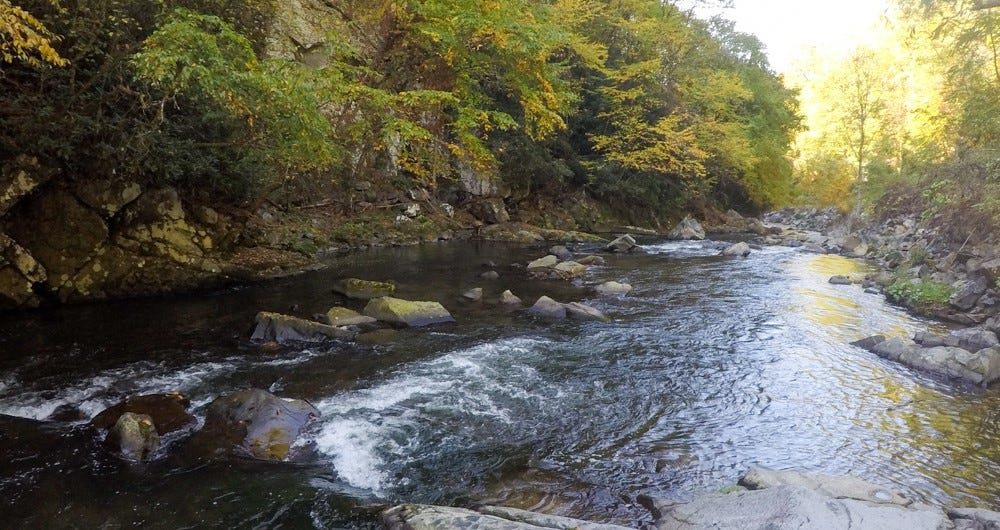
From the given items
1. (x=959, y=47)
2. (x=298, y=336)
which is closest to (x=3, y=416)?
(x=298, y=336)

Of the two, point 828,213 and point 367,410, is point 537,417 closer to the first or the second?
point 367,410

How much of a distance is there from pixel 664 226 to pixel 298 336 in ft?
78.6

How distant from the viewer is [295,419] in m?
5.45

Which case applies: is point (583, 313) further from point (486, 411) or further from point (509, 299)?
point (486, 411)

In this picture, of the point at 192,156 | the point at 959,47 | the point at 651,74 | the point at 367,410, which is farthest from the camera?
the point at 651,74

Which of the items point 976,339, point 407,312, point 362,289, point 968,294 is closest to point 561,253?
point 362,289

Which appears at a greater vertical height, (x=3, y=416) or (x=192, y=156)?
(x=192, y=156)

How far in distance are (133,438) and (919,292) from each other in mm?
13608

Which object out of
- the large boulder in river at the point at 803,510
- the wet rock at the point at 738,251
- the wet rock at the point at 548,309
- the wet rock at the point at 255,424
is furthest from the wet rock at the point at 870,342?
the wet rock at the point at 738,251

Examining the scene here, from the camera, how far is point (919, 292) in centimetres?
1148

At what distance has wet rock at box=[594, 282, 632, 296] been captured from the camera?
1216 cm

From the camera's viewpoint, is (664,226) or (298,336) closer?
(298,336)

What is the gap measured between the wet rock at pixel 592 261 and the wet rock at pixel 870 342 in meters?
7.77

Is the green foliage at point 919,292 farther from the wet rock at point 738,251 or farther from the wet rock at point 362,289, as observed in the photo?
the wet rock at point 362,289
